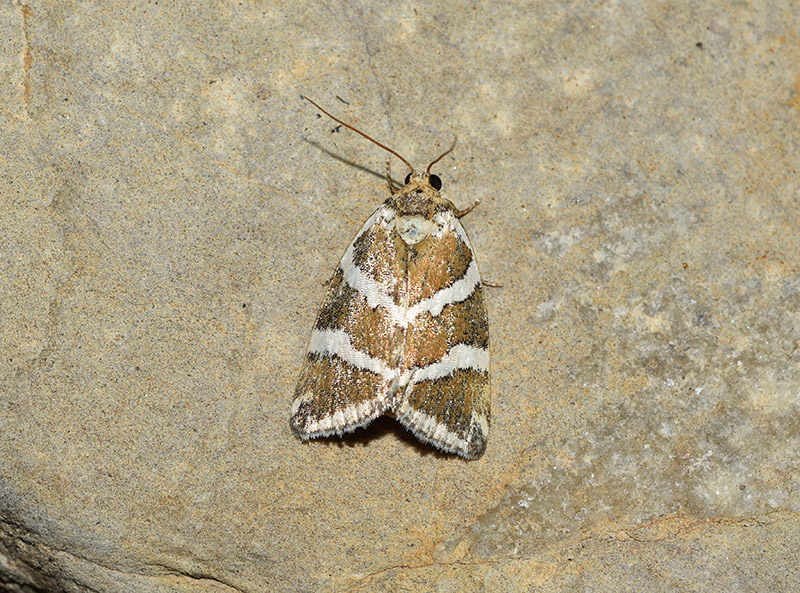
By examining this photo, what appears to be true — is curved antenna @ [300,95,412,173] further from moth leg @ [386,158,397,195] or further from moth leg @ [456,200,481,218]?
moth leg @ [456,200,481,218]

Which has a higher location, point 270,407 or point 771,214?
point 771,214

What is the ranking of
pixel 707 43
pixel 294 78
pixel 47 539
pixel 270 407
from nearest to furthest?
1. pixel 47 539
2. pixel 270 407
3. pixel 294 78
4. pixel 707 43

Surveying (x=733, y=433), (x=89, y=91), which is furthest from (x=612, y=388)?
(x=89, y=91)

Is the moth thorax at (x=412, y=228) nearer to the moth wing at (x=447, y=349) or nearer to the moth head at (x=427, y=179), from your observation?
the moth wing at (x=447, y=349)

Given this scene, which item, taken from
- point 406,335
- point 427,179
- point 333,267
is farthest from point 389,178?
point 406,335

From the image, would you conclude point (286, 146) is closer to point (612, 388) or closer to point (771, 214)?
point (612, 388)

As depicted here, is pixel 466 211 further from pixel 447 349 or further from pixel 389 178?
pixel 447 349
